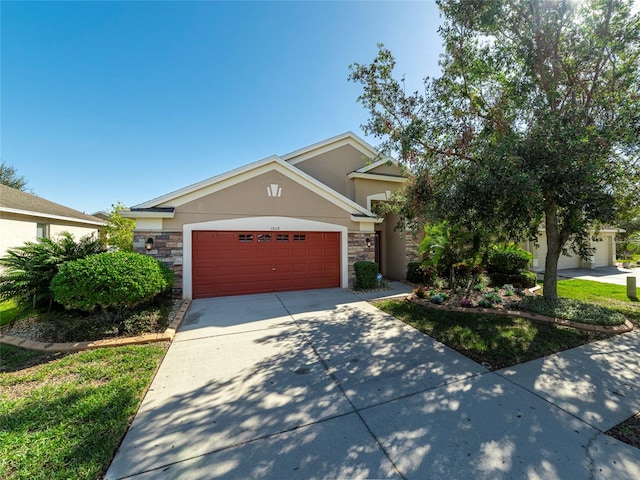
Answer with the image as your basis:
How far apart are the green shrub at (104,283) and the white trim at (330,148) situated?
8.26 meters

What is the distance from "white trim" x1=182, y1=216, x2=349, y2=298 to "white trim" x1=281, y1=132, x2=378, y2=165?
4.23 m

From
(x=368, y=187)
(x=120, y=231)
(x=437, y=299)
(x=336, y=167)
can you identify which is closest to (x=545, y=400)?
(x=437, y=299)

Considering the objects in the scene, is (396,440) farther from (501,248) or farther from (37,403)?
(501,248)

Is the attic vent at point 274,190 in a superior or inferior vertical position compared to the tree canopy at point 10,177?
inferior

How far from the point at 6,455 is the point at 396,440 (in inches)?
147

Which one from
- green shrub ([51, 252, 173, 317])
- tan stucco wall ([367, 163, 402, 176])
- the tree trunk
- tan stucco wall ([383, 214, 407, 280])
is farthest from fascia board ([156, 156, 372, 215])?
the tree trunk

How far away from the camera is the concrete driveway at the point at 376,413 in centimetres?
235

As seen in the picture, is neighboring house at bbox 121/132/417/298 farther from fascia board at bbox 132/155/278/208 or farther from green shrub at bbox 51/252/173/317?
green shrub at bbox 51/252/173/317

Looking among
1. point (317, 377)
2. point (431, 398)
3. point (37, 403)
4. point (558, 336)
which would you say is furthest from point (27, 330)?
point (558, 336)

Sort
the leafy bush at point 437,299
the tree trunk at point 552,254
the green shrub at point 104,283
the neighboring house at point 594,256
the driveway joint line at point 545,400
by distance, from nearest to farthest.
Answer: the driveway joint line at point 545,400
the green shrub at point 104,283
the tree trunk at point 552,254
the leafy bush at point 437,299
the neighboring house at point 594,256

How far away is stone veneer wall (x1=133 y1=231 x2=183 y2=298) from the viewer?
26.9 feet

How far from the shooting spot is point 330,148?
13.1 metres

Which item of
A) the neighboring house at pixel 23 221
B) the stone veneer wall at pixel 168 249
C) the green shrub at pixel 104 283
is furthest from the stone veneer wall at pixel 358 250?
the neighboring house at pixel 23 221

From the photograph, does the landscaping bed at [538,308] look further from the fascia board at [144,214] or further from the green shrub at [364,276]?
the fascia board at [144,214]
